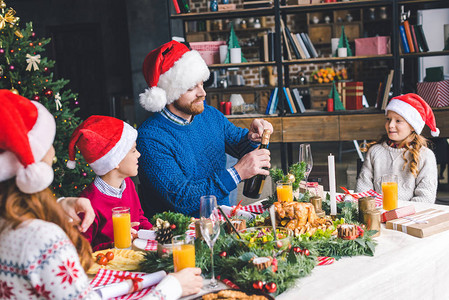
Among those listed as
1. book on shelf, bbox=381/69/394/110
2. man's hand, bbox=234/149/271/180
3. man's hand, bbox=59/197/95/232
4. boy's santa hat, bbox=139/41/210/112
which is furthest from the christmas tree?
book on shelf, bbox=381/69/394/110

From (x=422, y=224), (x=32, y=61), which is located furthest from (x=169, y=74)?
(x=422, y=224)

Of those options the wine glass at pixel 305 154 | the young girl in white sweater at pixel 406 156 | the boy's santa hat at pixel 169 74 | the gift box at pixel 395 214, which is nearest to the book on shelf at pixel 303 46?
the young girl in white sweater at pixel 406 156

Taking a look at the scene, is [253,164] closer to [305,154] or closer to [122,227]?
[305,154]

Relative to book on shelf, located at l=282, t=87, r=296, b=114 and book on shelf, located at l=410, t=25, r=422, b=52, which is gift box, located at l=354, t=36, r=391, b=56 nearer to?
book on shelf, located at l=410, t=25, r=422, b=52

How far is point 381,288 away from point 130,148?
1.14 metres

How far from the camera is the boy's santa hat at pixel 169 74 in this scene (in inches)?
96.3

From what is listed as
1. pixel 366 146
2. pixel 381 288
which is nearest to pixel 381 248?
pixel 381 288

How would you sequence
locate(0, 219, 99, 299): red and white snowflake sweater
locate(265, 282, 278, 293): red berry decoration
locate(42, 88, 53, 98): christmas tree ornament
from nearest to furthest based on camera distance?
locate(0, 219, 99, 299): red and white snowflake sweater < locate(265, 282, 278, 293): red berry decoration < locate(42, 88, 53, 98): christmas tree ornament

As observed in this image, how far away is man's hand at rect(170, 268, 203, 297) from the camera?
1274 mm

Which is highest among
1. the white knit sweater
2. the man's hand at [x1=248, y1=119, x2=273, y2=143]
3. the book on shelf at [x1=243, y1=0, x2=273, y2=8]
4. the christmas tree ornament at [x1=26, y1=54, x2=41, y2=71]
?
the book on shelf at [x1=243, y1=0, x2=273, y2=8]

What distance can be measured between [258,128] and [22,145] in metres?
1.61

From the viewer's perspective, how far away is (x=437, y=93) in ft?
13.9

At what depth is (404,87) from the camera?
15.8 feet

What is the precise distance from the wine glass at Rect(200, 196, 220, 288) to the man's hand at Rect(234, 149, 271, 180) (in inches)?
26.5
